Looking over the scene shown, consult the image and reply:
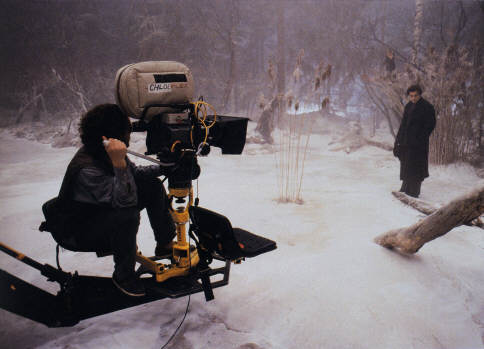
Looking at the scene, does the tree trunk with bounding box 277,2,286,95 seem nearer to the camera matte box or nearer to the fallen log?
the fallen log

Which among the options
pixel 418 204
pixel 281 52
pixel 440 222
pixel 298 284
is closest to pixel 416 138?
pixel 418 204

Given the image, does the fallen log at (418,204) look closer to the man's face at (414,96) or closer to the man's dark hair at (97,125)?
the man's face at (414,96)

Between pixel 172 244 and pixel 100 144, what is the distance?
0.65 m

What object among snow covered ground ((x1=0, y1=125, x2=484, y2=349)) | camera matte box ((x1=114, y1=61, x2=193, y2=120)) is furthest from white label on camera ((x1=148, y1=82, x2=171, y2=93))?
snow covered ground ((x1=0, y1=125, x2=484, y2=349))

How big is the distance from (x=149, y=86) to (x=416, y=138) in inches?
122

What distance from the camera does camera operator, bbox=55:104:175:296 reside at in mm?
1341

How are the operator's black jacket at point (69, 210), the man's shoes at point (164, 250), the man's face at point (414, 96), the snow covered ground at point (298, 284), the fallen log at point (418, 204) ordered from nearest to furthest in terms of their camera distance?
1. the operator's black jacket at point (69, 210)
2. the snow covered ground at point (298, 284)
3. the man's shoes at point (164, 250)
4. the fallen log at point (418, 204)
5. the man's face at point (414, 96)

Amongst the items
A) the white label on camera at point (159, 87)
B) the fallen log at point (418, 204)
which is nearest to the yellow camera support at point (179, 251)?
the white label on camera at point (159, 87)

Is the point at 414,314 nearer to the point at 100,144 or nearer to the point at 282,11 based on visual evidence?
the point at 100,144

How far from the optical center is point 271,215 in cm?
303

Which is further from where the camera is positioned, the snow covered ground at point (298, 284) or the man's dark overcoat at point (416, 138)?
the man's dark overcoat at point (416, 138)

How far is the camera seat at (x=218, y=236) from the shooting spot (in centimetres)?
139

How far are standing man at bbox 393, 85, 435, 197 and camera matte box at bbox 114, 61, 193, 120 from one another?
2.86 metres

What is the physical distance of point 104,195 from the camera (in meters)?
1.34
